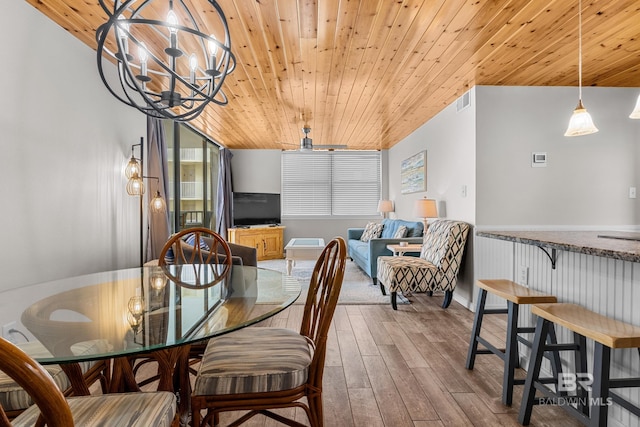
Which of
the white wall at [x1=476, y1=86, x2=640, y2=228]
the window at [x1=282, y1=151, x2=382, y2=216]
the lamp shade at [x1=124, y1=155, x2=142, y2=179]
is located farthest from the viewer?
the window at [x1=282, y1=151, x2=382, y2=216]

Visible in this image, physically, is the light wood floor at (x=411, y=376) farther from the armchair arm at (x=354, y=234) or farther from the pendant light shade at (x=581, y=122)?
the armchair arm at (x=354, y=234)

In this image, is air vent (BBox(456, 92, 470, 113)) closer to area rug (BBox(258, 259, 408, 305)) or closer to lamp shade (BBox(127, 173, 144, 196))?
area rug (BBox(258, 259, 408, 305))

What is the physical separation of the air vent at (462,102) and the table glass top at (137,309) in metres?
2.94

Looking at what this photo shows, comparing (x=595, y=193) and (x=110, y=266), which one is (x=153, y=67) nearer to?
(x=110, y=266)

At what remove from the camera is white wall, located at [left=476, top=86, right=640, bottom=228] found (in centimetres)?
344

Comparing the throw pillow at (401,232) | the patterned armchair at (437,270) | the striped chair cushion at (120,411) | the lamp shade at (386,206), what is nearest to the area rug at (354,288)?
the patterned armchair at (437,270)

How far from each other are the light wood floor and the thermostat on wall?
5.37 ft

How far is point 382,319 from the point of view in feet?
10.8

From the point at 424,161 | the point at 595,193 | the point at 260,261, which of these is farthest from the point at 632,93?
the point at 260,261

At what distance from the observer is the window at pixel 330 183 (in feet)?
24.2

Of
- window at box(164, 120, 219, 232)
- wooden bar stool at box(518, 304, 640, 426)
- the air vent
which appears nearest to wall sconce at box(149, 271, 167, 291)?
wooden bar stool at box(518, 304, 640, 426)

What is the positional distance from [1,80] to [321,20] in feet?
6.40

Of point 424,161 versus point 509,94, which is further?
point 424,161

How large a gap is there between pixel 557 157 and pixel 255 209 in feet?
16.9
